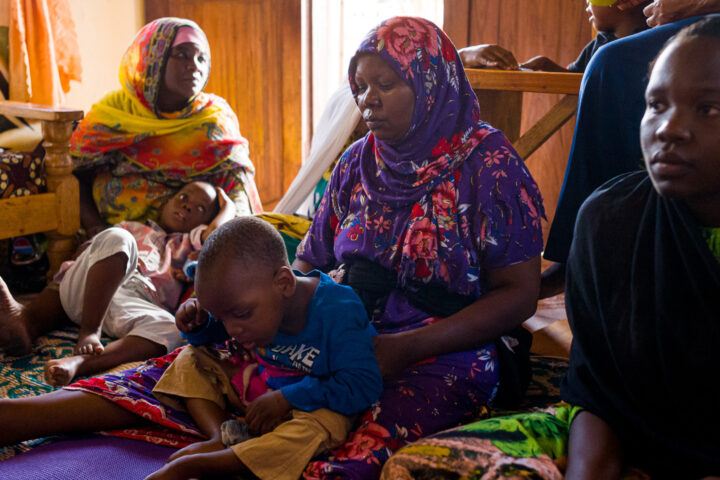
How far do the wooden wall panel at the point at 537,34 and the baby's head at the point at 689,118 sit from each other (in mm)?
2898

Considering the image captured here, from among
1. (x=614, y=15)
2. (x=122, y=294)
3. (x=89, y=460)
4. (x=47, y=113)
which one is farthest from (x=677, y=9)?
(x=47, y=113)

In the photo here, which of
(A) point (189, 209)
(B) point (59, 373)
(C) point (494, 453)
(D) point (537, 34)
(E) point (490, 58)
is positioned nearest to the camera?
(C) point (494, 453)

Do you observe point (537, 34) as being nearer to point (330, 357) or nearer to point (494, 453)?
point (330, 357)

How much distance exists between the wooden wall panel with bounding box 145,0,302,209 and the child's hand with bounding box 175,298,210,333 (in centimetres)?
342

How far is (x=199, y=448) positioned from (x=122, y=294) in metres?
1.11

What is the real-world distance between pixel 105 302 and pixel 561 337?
160 centimetres

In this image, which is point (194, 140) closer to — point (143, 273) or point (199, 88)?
point (199, 88)

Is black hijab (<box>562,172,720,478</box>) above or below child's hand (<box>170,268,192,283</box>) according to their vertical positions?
above

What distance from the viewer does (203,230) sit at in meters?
2.63

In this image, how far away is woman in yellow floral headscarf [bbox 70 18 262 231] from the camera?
2.85 metres

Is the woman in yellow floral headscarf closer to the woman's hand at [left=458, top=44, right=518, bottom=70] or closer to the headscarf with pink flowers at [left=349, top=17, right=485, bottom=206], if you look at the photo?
the woman's hand at [left=458, top=44, right=518, bottom=70]

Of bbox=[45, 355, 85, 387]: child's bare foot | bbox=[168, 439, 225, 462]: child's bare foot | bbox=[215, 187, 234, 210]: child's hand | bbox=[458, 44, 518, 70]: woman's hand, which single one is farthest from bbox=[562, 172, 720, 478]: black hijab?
bbox=[215, 187, 234, 210]: child's hand

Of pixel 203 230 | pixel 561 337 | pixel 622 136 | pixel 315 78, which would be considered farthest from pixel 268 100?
pixel 622 136

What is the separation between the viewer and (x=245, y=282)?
1.42 metres
